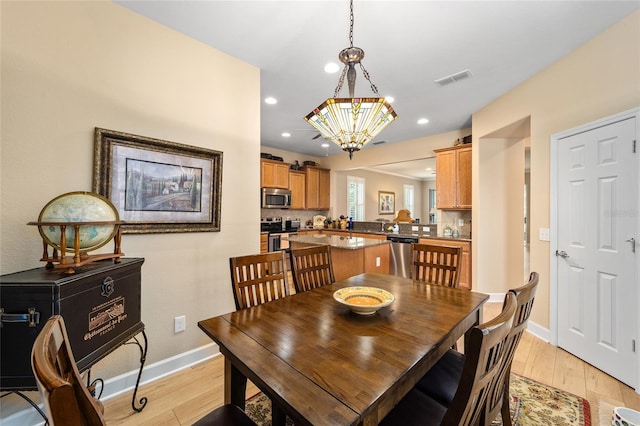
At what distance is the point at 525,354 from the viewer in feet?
8.25

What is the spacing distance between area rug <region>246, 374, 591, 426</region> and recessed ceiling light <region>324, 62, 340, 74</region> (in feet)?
9.64

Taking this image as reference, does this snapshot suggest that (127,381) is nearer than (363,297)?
No

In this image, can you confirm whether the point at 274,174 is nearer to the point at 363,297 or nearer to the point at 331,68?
the point at 331,68

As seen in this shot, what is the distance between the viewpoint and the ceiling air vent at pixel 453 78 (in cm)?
278

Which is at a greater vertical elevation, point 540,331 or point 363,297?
point 363,297

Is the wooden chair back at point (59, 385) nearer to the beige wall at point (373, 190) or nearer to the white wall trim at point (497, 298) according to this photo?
the white wall trim at point (497, 298)

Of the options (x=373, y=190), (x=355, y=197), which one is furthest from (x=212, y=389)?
(x=373, y=190)

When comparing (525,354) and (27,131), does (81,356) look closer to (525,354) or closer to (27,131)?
(27,131)

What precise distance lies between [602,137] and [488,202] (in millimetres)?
1748

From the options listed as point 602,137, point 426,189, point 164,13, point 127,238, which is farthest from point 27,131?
point 426,189

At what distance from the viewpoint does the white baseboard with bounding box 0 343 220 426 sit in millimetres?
1503

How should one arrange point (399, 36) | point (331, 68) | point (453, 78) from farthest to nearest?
point (453, 78), point (331, 68), point (399, 36)

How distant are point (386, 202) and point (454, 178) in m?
4.63

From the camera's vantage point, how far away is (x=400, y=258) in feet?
15.5
